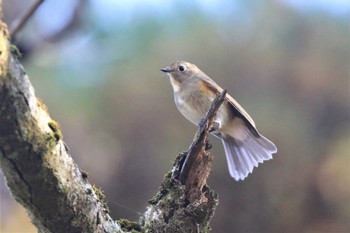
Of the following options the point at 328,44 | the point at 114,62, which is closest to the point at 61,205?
the point at 114,62

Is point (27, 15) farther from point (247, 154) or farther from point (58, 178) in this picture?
point (247, 154)

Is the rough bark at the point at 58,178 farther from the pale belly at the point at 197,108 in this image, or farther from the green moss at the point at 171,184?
the pale belly at the point at 197,108

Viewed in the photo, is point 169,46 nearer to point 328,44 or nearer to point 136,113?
point 136,113

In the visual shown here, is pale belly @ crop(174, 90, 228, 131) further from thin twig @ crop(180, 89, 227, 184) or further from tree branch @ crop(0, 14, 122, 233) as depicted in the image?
tree branch @ crop(0, 14, 122, 233)

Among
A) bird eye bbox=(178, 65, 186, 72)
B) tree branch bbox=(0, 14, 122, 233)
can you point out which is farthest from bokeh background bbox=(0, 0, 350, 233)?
tree branch bbox=(0, 14, 122, 233)

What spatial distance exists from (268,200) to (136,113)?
1.44m

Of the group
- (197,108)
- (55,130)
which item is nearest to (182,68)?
(197,108)

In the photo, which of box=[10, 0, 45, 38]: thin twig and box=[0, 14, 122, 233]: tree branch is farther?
box=[0, 14, 122, 233]: tree branch

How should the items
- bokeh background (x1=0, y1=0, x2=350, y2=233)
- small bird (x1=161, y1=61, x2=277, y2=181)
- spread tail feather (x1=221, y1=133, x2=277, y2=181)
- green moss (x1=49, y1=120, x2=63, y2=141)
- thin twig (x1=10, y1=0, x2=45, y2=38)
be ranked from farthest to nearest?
1. bokeh background (x1=0, y1=0, x2=350, y2=233)
2. spread tail feather (x1=221, y1=133, x2=277, y2=181)
3. small bird (x1=161, y1=61, x2=277, y2=181)
4. green moss (x1=49, y1=120, x2=63, y2=141)
5. thin twig (x1=10, y1=0, x2=45, y2=38)

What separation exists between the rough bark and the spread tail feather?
1085 mm

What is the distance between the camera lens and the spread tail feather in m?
3.72

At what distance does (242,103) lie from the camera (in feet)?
18.5

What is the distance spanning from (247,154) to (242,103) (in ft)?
6.34

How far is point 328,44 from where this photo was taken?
6148mm
